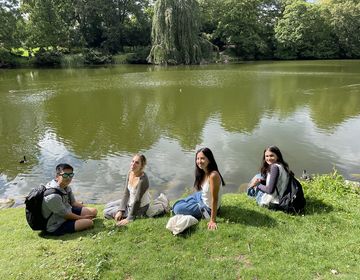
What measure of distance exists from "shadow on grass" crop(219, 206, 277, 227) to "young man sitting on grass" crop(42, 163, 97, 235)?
1.96 metres

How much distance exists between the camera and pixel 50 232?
16.0ft

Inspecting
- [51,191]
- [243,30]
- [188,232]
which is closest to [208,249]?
[188,232]

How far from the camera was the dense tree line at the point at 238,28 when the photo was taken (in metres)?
49.1

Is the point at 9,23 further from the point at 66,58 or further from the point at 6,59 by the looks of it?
the point at 66,58

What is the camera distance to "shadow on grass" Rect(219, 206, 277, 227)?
4.83 meters

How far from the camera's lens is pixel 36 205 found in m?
4.70

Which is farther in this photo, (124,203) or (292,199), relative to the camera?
(124,203)

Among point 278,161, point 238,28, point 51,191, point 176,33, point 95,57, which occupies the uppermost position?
point 238,28

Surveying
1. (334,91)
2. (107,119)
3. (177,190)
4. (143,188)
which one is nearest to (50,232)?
(143,188)

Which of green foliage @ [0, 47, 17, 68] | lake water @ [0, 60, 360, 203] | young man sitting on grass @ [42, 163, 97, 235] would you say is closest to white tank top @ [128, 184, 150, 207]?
young man sitting on grass @ [42, 163, 97, 235]

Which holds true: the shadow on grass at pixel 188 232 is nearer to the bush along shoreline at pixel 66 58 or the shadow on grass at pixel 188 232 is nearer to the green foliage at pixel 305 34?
the bush along shoreline at pixel 66 58

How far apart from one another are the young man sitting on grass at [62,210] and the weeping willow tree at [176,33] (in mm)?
34763

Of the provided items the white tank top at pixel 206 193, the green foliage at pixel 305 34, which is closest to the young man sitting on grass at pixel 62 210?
the white tank top at pixel 206 193

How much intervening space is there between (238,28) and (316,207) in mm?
49279
